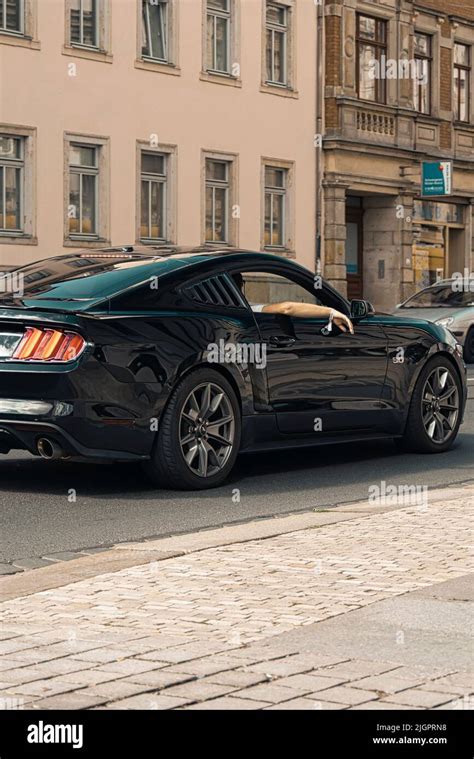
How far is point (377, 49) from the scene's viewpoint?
37344 mm

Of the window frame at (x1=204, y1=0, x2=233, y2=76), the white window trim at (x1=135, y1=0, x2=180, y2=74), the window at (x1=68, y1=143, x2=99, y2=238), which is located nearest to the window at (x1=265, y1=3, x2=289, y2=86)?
the window frame at (x1=204, y1=0, x2=233, y2=76)

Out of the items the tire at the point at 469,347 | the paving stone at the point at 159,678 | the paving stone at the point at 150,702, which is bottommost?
the paving stone at the point at 150,702

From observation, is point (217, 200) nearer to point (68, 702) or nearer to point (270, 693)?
point (270, 693)

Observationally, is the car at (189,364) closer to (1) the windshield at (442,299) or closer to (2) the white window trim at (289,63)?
(1) the windshield at (442,299)

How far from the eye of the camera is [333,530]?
27.3ft

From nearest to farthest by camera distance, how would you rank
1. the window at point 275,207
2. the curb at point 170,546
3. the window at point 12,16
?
1. the curb at point 170,546
2. the window at point 12,16
3. the window at point 275,207

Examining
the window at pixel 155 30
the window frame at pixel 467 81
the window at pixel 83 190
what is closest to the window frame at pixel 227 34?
the window at pixel 155 30

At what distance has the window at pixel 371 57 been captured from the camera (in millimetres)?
36506

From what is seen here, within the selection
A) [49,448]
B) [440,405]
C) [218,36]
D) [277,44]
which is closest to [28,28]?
[218,36]

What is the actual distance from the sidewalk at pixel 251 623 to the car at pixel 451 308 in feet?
65.1

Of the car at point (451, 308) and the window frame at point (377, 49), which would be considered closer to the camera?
the car at point (451, 308)

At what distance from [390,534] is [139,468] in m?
3.33

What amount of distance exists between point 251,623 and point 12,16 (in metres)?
23.3
